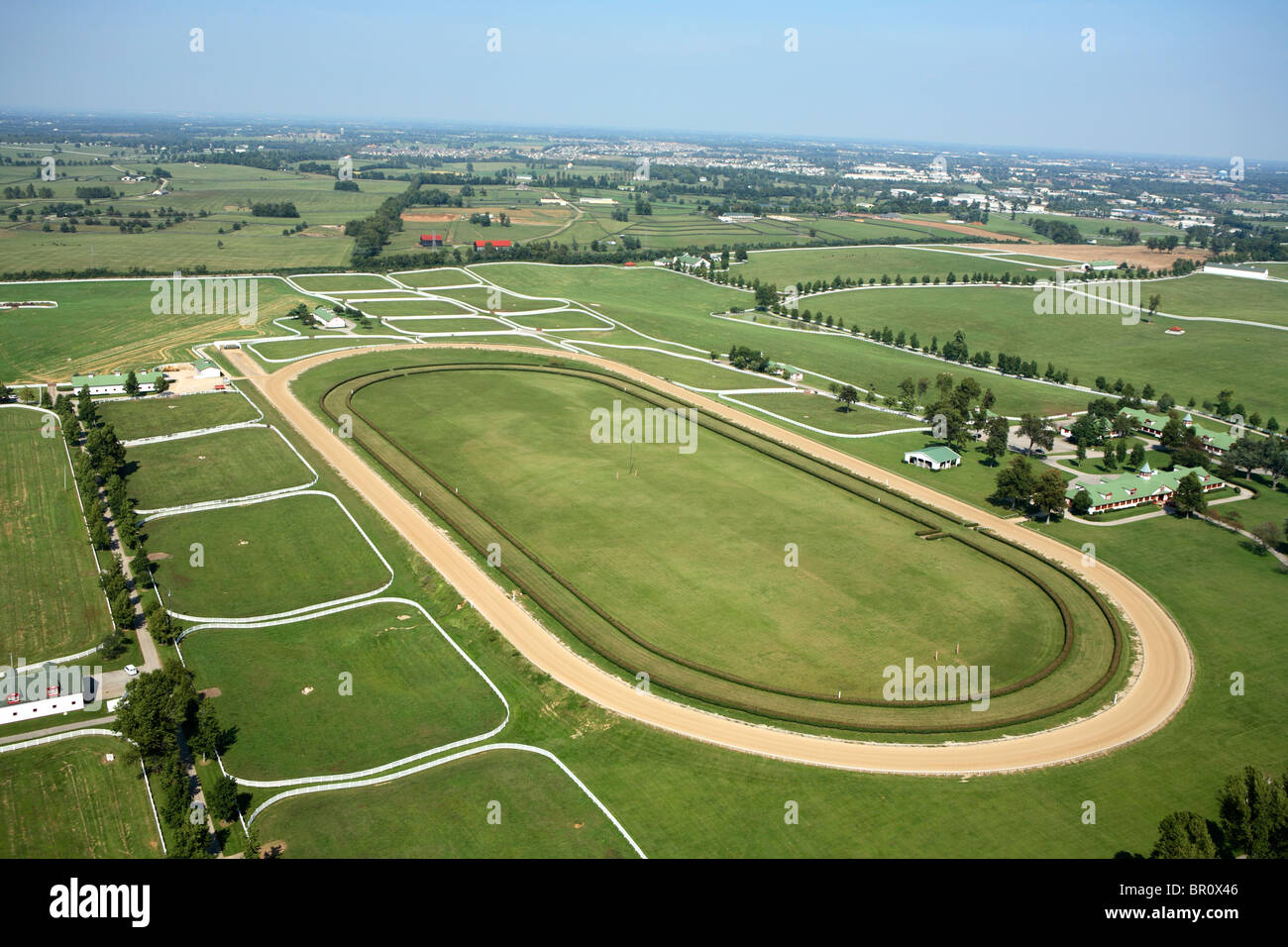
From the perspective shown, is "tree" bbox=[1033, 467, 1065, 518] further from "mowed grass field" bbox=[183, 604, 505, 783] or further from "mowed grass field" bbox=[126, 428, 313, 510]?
"mowed grass field" bbox=[126, 428, 313, 510]

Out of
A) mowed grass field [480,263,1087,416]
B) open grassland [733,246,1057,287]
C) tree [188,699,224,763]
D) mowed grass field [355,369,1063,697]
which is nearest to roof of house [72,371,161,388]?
mowed grass field [355,369,1063,697]

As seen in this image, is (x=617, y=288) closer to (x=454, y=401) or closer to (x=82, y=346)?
(x=454, y=401)

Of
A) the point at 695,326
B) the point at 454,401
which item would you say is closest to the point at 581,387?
the point at 454,401

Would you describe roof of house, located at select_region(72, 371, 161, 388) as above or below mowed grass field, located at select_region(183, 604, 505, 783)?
above

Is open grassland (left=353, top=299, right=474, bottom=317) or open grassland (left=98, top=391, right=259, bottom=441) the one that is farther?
open grassland (left=353, top=299, right=474, bottom=317)

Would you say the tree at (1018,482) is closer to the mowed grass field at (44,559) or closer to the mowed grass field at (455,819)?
the mowed grass field at (455,819)

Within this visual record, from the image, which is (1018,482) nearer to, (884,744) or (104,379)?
(884,744)
